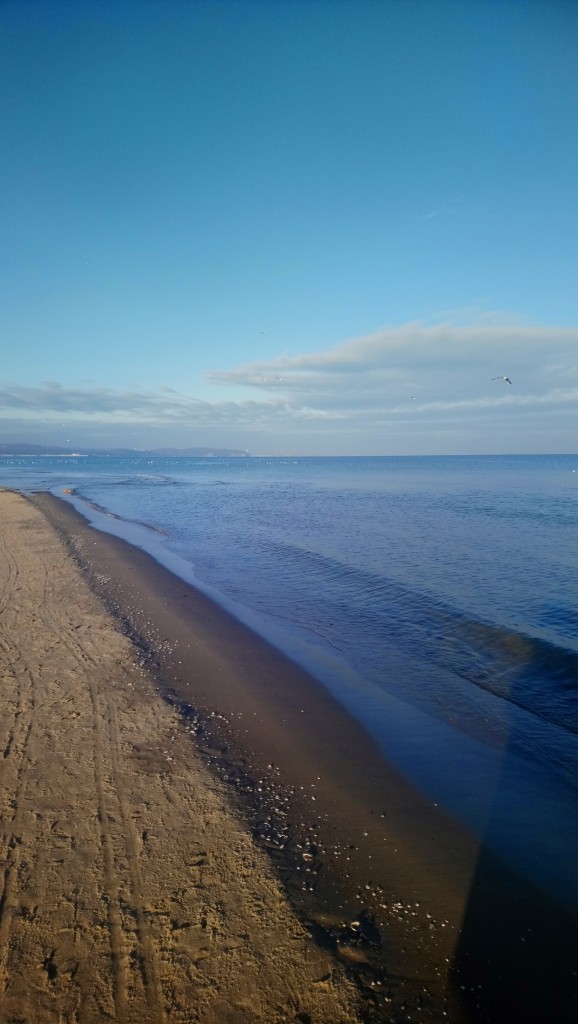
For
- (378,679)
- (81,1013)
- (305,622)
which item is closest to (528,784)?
(378,679)

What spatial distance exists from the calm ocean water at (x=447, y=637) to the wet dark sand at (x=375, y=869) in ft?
1.50

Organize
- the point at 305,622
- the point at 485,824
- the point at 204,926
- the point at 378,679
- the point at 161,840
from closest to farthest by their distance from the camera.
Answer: the point at 204,926, the point at 161,840, the point at 485,824, the point at 378,679, the point at 305,622

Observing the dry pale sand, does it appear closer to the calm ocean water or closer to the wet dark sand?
the wet dark sand

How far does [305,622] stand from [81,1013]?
8754 mm

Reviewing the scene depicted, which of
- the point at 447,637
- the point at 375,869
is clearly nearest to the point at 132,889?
the point at 375,869

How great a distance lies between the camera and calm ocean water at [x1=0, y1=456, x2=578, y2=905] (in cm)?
571

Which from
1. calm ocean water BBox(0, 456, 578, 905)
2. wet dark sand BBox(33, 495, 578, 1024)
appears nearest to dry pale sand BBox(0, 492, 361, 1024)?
wet dark sand BBox(33, 495, 578, 1024)

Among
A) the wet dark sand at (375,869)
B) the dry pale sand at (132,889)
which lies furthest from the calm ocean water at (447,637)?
the dry pale sand at (132,889)

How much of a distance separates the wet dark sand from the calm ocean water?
1.50 feet

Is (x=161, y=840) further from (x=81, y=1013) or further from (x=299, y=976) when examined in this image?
(x=299, y=976)

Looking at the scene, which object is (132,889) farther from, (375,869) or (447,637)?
(447,637)

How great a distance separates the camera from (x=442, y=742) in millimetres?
6746

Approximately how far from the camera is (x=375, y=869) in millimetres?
4422

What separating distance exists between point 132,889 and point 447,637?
334 inches
